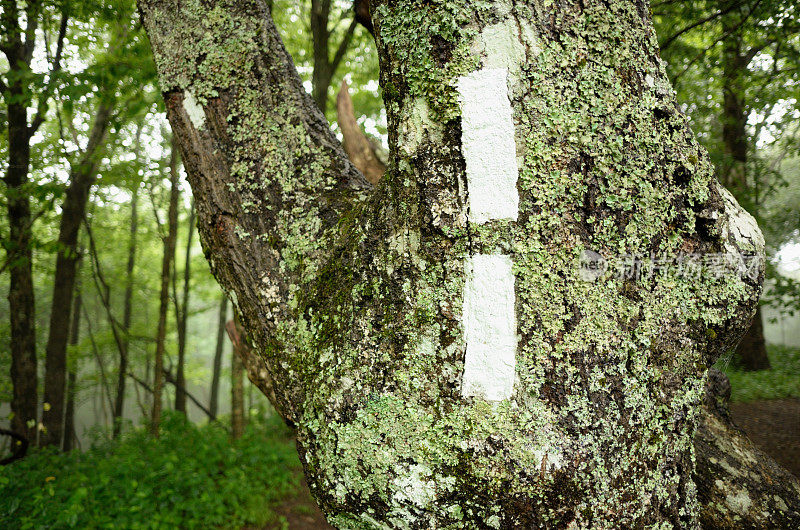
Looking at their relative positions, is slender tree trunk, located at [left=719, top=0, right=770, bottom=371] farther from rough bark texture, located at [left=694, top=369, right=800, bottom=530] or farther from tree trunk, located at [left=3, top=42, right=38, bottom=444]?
tree trunk, located at [left=3, top=42, right=38, bottom=444]

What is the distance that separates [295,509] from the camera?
5.66 meters

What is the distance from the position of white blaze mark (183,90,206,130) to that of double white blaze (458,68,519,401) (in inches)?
33.2

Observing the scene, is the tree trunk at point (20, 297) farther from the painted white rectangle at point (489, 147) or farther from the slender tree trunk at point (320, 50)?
the painted white rectangle at point (489, 147)

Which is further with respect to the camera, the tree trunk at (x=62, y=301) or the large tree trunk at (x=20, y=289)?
the tree trunk at (x=62, y=301)

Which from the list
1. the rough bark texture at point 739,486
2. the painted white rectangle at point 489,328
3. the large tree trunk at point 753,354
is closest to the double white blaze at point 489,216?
the painted white rectangle at point 489,328

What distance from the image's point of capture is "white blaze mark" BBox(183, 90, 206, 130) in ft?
4.42

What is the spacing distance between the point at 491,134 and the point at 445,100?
135mm

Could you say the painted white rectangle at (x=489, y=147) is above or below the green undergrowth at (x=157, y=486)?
above

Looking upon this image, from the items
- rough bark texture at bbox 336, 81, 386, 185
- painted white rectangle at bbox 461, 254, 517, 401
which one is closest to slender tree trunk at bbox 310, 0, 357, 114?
rough bark texture at bbox 336, 81, 386, 185

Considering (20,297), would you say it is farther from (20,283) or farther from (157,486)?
(157,486)

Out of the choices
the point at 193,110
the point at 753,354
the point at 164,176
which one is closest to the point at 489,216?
the point at 193,110

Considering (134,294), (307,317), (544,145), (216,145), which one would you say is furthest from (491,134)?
(134,294)

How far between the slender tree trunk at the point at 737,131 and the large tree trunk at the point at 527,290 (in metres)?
2.18

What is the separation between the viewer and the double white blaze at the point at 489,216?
95 centimetres
